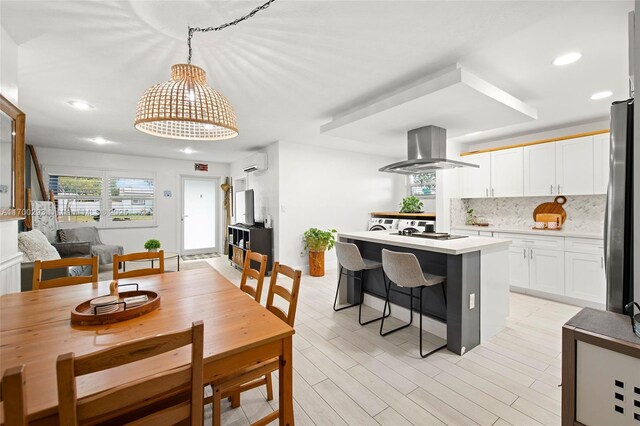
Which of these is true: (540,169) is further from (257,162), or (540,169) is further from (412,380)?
(257,162)

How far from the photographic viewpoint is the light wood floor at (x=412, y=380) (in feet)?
5.60

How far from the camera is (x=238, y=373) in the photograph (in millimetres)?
1421

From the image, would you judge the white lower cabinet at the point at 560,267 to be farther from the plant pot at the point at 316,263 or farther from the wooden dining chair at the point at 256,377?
the wooden dining chair at the point at 256,377

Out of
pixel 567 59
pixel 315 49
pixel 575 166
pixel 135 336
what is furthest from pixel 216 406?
pixel 575 166

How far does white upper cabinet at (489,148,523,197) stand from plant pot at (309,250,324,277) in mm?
3009

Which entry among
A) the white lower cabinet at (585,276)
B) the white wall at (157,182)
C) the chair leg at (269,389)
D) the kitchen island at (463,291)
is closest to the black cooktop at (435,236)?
the kitchen island at (463,291)

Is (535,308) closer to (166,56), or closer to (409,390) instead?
(409,390)

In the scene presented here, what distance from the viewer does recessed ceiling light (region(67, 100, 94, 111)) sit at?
321cm

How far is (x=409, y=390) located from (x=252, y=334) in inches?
51.9

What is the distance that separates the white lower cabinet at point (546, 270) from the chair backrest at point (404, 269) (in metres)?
2.54

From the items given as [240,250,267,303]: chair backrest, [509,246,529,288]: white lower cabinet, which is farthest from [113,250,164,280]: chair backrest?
[509,246,529,288]: white lower cabinet

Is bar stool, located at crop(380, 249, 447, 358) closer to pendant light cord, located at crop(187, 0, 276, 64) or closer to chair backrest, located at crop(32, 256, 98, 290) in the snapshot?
pendant light cord, located at crop(187, 0, 276, 64)

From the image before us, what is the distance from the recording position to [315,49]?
84.6 inches

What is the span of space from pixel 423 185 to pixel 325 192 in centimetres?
247
